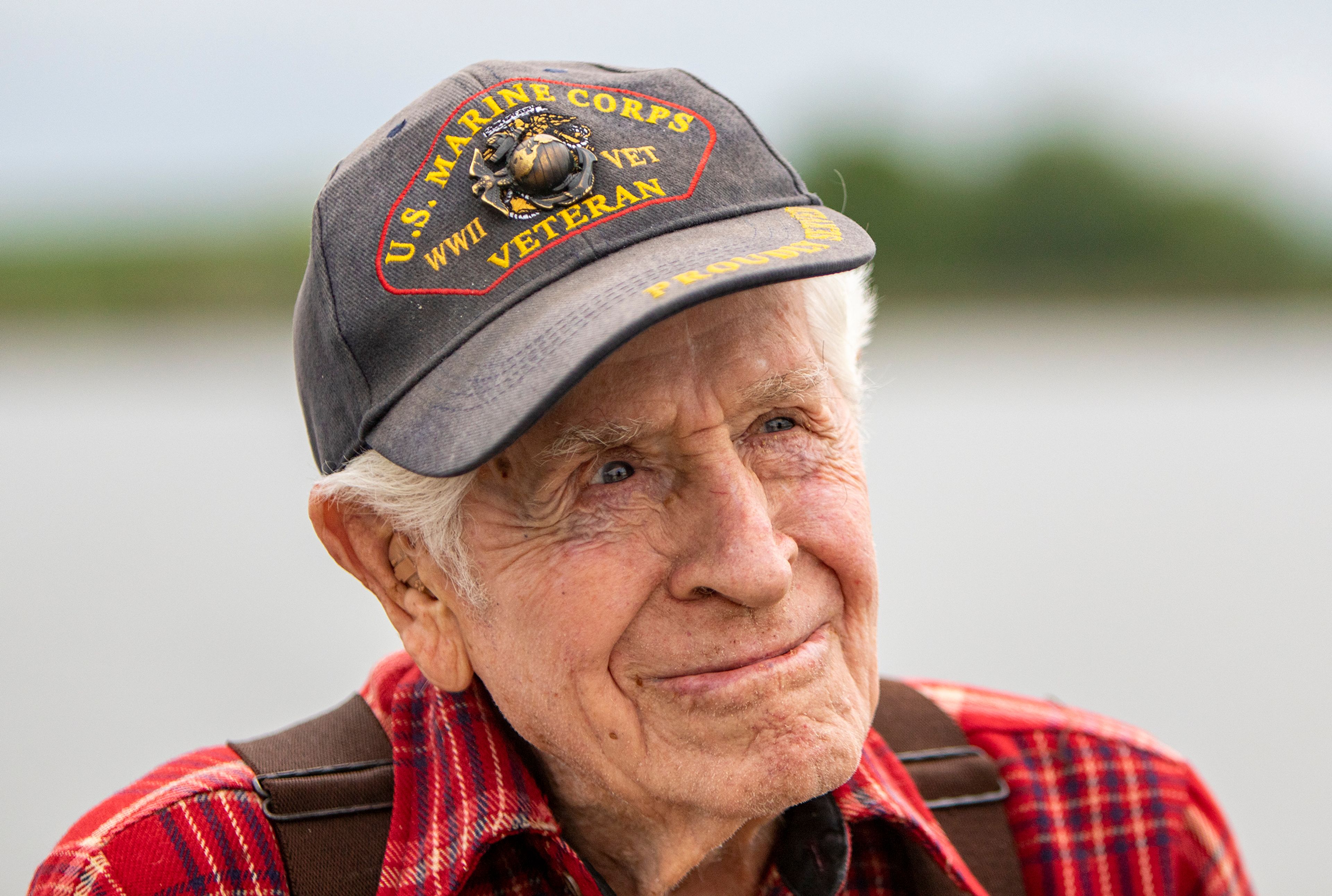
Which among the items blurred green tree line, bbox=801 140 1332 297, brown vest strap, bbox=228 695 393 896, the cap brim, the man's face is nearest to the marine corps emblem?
the cap brim

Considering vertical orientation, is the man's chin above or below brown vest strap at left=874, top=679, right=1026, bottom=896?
above

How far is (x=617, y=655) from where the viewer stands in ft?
4.97

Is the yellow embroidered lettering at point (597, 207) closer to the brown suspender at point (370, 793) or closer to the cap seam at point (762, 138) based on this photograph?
the cap seam at point (762, 138)

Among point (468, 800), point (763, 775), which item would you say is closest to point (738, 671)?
point (763, 775)

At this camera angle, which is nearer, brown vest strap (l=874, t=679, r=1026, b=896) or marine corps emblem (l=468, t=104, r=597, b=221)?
marine corps emblem (l=468, t=104, r=597, b=221)

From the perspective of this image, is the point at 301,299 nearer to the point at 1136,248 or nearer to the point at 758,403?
the point at 758,403

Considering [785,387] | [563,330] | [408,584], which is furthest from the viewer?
[408,584]

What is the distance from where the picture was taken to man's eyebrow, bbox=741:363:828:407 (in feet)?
4.98

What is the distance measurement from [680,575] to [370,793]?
58cm

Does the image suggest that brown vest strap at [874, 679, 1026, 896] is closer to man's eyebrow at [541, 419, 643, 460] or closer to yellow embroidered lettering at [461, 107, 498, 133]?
man's eyebrow at [541, 419, 643, 460]

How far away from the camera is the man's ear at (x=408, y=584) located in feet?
5.31

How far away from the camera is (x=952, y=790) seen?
191 centimetres

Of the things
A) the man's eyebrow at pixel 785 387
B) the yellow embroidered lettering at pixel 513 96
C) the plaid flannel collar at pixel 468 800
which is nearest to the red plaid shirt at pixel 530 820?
the plaid flannel collar at pixel 468 800

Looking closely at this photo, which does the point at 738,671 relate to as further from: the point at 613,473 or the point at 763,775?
the point at 613,473
